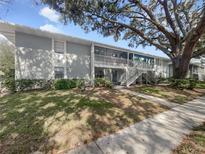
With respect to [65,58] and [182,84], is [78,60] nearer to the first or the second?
[65,58]

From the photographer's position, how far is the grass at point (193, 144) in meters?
4.20

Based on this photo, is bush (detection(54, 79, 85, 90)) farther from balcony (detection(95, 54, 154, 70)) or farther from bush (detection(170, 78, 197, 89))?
bush (detection(170, 78, 197, 89))

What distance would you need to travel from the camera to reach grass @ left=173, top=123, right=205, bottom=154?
420cm

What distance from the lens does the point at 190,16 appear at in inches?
726

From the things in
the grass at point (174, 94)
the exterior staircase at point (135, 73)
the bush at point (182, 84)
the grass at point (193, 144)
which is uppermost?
the exterior staircase at point (135, 73)

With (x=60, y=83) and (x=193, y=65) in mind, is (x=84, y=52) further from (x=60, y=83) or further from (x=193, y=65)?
(x=193, y=65)

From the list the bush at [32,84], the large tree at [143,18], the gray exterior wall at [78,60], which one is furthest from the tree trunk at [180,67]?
the bush at [32,84]

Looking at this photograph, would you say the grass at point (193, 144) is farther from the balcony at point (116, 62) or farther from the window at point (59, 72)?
the balcony at point (116, 62)

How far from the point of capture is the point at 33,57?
14531 millimetres

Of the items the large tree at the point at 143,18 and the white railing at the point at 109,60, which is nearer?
the large tree at the point at 143,18

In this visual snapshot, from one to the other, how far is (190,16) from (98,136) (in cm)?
1910

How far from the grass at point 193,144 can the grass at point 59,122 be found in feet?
6.72

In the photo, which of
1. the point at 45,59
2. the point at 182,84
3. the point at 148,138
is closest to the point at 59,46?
the point at 45,59

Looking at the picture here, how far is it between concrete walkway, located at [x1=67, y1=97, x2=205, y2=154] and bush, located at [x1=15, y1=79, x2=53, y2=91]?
33.6 ft
